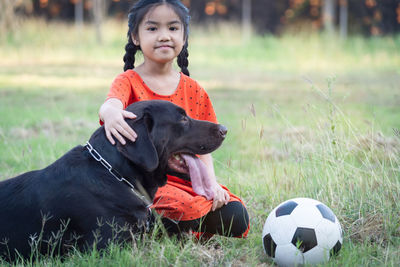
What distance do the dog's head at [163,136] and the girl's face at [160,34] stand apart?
58 cm

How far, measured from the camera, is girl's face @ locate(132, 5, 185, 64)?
3.65 m

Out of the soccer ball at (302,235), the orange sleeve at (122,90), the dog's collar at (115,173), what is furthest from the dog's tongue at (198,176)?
the orange sleeve at (122,90)

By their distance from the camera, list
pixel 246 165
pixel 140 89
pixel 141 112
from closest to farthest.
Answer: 1. pixel 141 112
2. pixel 140 89
3. pixel 246 165

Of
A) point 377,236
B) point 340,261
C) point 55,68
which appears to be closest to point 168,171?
point 340,261

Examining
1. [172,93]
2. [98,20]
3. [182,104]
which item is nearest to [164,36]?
[172,93]

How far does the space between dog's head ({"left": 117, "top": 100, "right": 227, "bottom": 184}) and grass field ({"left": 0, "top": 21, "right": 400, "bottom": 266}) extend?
539mm

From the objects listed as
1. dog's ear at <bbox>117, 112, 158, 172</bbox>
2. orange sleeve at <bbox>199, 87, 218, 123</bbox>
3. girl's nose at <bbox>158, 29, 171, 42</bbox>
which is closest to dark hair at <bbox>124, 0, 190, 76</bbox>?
girl's nose at <bbox>158, 29, 171, 42</bbox>

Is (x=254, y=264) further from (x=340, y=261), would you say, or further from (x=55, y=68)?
(x=55, y=68)

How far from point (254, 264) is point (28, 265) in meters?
1.36

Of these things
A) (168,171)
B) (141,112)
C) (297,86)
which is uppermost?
(141,112)

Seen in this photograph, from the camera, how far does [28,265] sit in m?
2.87

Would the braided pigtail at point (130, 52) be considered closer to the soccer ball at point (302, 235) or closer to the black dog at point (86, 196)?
the black dog at point (86, 196)

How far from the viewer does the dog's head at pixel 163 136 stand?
9.69 feet

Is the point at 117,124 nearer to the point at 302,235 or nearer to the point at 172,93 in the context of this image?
the point at 172,93
